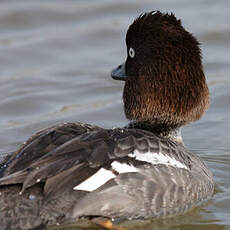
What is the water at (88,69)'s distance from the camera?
8484 mm

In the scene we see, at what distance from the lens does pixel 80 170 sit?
19.1ft

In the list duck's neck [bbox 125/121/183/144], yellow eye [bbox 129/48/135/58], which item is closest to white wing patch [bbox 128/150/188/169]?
duck's neck [bbox 125/121/183/144]

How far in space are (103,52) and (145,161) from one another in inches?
212

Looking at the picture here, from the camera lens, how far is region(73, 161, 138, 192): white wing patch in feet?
18.9

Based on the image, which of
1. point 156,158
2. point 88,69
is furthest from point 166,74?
point 88,69

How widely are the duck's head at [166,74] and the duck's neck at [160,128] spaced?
0.05 m

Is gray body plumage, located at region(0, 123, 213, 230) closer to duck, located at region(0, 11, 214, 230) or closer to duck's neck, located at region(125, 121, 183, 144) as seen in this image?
duck, located at region(0, 11, 214, 230)

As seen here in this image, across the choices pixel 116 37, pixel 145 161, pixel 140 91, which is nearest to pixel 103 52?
pixel 116 37

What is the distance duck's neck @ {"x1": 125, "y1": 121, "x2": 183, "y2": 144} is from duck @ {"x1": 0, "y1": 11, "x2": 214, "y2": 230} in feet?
0.03

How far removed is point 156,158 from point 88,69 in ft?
15.5

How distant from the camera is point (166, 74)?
23.0 ft

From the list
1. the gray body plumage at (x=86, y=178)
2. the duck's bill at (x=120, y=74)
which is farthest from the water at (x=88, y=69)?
the duck's bill at (x=120, y=74)

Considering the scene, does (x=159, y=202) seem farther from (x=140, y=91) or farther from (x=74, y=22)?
(x=74, y=22)

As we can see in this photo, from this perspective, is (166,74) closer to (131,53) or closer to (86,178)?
(131,53)
